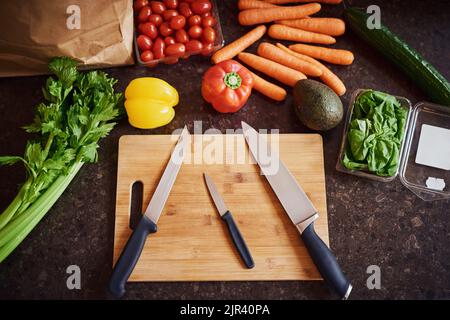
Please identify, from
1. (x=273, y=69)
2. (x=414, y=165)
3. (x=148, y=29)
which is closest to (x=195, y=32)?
(x=148, y=29)

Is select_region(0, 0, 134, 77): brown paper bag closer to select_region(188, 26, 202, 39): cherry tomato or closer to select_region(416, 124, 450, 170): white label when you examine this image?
select_region(188, 26, 202, 39): cherry tomato

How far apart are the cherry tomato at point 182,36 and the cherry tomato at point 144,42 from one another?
9 centimetres

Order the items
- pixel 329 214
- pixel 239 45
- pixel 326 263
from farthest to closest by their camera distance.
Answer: pixel 239 45
pixel 329 214
pixel 326 263

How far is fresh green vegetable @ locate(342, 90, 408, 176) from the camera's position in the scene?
1.14m

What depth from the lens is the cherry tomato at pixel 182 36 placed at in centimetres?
128

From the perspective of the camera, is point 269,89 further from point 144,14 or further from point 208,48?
point 144,14

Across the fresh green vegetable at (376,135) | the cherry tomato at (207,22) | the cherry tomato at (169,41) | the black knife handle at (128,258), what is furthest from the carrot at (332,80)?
the black knife handle at (128,258)

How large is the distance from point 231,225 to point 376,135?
0.47m

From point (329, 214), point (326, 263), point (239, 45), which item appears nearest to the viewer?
point (326, 263)

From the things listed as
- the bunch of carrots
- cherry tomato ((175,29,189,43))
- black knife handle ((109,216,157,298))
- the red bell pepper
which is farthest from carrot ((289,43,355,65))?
black knife handle ((109,216,157,298))

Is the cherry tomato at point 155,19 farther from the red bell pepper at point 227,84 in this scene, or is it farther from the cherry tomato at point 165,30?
the red bell pepper at point 227,84

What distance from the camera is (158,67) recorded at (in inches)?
52.7

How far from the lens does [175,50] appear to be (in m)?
1.27
